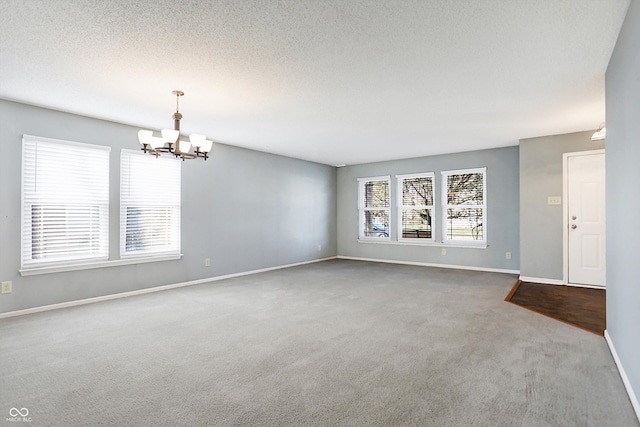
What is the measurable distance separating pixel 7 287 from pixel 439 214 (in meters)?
7.01

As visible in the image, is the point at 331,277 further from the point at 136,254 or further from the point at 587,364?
the point at 587,364

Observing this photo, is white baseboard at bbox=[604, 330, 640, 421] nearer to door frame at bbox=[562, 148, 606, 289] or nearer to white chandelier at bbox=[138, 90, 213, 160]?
door frame at bbox=[562, 148, 606, 289]

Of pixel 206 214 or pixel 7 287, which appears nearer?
pixel 7 287

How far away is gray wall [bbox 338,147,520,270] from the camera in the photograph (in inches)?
245

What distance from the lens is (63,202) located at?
405cm

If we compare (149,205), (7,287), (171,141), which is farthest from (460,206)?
(7,287)

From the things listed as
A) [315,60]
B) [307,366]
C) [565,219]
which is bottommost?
[307,366]

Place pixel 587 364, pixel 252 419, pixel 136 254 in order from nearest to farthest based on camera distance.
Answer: pixel 252 419 < pixel 587 364 < pixel 136 254

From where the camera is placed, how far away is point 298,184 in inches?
296

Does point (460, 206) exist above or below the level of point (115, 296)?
above

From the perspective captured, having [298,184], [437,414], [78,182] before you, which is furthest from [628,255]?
[298,184]

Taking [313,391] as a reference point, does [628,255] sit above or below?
above

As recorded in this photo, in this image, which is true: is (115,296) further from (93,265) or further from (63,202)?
(63,202)

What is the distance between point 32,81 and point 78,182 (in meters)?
1.38
